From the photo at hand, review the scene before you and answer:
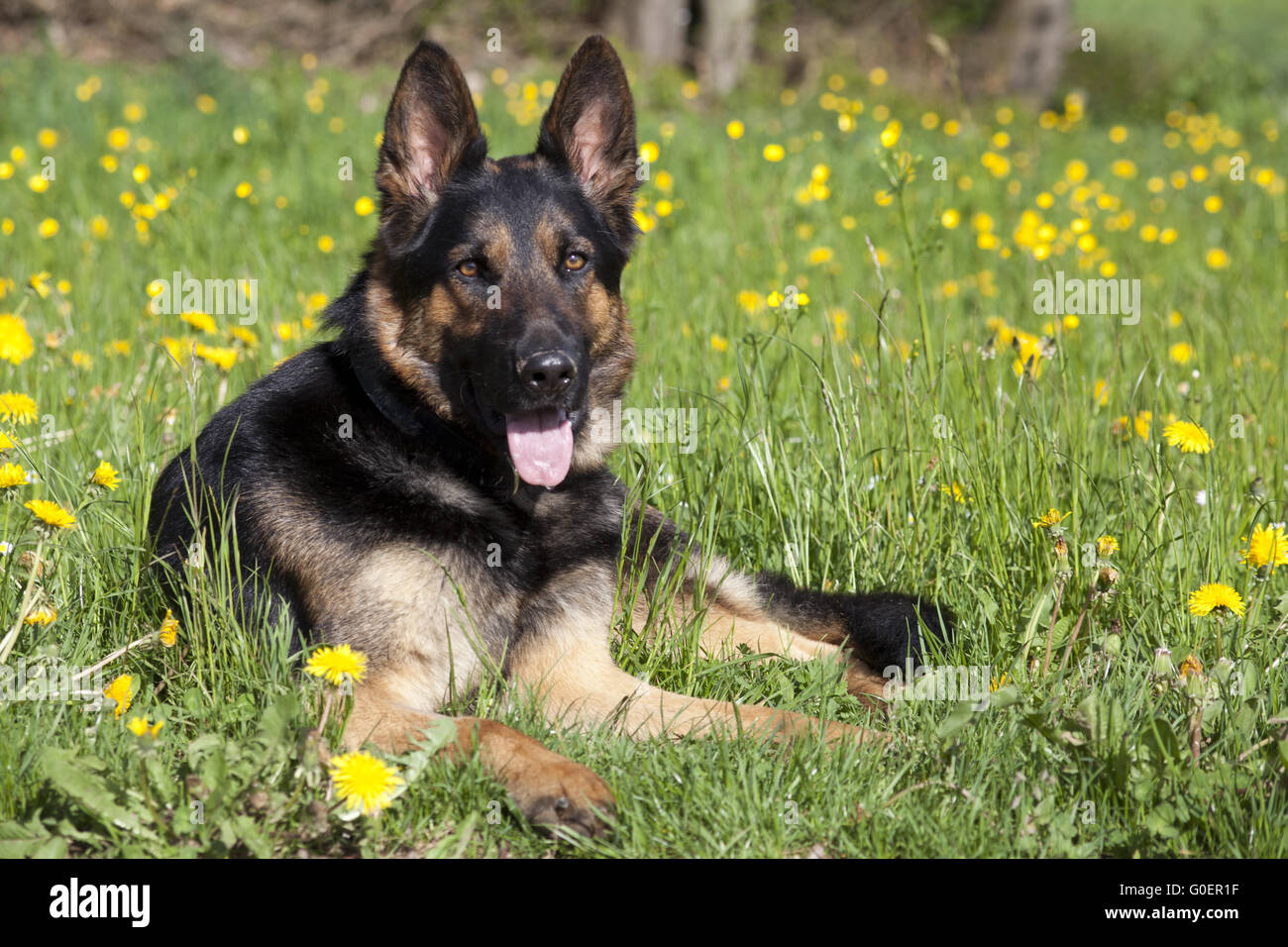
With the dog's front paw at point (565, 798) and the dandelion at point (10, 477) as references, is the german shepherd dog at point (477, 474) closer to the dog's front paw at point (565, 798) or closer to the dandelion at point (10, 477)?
the dog's front paw at point (565, 798)

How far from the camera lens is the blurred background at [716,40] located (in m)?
14.3

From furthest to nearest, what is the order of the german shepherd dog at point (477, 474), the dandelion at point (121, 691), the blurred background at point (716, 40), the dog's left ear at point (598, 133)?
the blurred background at point (716, 40)
the dog's left ear at point (598, 133)
the german shepherd dog at point (477, 474)
the dandelion at point (121, 691)

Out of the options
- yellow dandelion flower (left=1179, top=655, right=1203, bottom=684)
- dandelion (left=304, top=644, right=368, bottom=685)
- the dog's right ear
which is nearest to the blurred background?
the dog's right ear

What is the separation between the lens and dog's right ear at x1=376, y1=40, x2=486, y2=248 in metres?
3.43

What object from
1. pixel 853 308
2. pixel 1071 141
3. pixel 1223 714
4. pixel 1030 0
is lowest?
pixel 1223 714

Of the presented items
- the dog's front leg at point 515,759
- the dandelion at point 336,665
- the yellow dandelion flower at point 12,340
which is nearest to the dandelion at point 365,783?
the dandelion at point 336,665

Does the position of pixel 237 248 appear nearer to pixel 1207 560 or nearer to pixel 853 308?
pixel 853 308

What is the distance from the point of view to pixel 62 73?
36.9 feet

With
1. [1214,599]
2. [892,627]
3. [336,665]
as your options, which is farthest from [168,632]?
[1214,599]

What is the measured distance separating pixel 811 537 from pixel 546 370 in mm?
1360

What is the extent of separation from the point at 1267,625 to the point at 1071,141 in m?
11.3

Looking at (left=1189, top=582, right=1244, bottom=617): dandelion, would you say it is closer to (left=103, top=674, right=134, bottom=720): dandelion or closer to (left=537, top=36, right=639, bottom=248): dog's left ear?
(left=537, top=36, right=639, bottom=248): dog's left ear
